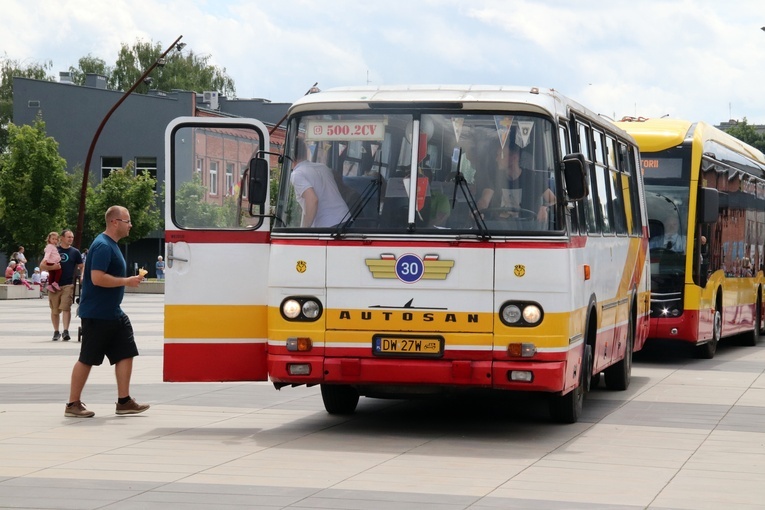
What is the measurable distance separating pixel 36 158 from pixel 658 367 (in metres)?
46.0

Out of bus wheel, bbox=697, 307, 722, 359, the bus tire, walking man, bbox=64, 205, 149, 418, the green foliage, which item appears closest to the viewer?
walking man, bbox=64, 205, 149, 418

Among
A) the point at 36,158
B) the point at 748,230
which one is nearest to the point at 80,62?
the point at 36,158

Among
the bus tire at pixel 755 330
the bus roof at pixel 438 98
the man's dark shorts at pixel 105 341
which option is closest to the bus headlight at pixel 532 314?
the bus roof at pixel 438 98

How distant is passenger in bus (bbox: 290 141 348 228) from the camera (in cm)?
1188

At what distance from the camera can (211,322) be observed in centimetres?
1212

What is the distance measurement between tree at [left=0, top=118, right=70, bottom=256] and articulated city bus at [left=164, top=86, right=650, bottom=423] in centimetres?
5195

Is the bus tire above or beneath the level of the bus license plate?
beneath

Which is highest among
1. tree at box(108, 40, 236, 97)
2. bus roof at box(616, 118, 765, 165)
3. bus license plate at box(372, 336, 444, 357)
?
tree at box(108, 40, 236, 97)

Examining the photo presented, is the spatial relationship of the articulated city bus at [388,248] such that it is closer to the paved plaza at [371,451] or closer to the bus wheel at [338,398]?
the paved plaza at [371,451]

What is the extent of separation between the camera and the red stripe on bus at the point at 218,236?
12148 millimetres

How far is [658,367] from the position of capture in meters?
21.0

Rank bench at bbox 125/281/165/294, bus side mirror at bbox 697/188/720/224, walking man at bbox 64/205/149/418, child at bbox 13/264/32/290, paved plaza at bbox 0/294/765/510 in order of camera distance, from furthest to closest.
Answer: bench at bbox 125/281/165/294 → child at bbox 13/264/32/290 → bus side mirror at bbox 697/188/720/224 → walking man at bbox 64/205/149/418 → paved plaza at bbox 0/294/765/510

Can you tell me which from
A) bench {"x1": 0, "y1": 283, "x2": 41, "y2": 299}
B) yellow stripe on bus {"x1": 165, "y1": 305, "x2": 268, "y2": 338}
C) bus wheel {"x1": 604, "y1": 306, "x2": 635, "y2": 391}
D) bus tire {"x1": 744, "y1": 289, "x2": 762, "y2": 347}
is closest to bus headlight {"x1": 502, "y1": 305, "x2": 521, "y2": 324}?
yellow stripe on bus {"x1": 165, "y1": 305, "x2": 268, "y2": 338}

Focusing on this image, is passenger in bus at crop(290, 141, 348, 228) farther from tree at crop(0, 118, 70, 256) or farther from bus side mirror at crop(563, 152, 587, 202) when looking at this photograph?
tree at crop(0, 118, 70, 256)
